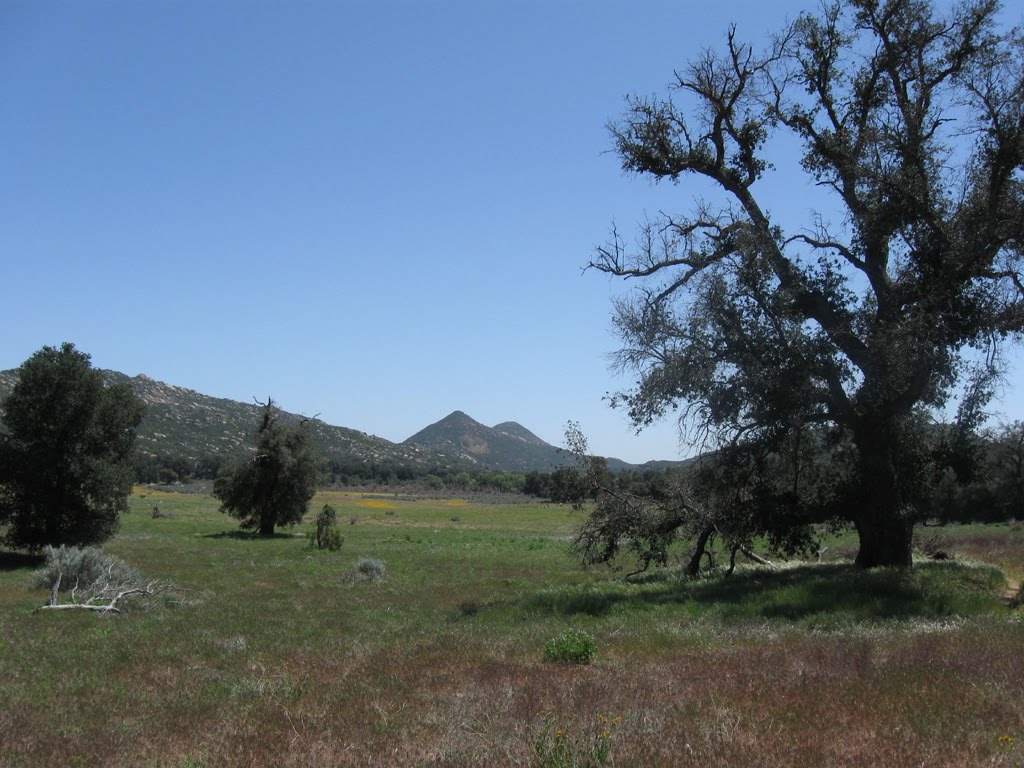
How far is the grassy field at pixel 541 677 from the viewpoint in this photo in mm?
6387

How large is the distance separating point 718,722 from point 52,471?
2921 cm

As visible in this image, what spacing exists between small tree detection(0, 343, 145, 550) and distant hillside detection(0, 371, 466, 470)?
3916 inches

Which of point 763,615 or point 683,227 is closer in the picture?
point 763,615

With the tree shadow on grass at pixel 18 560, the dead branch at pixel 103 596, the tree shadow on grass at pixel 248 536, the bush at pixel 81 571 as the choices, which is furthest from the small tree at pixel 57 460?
the tree shadow on grass at pixel 248 536

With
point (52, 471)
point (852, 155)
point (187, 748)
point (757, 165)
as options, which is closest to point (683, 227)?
point (757, 165)

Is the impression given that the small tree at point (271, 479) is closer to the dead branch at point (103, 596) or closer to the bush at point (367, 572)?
the bush at point (367, 572)

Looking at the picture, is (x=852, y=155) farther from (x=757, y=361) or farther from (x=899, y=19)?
(x=757, y=361)

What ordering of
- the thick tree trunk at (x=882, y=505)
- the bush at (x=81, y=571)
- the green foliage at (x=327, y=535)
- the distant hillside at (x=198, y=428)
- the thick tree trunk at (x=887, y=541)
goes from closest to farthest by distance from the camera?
the thick tree trunk at (x=882, y=505) → the thick tree trunk at (x=887, y=541) → the bush at (x=81, y=571) → the green foliage at (x=327, y=535) → the distant hillside at (x=198, y=428)

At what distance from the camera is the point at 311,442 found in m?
51.8

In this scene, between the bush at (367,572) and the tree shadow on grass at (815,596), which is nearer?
the tree shadow on grass at (815,596)

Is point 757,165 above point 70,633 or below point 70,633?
above

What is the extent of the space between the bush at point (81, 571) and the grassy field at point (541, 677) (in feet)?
2.00

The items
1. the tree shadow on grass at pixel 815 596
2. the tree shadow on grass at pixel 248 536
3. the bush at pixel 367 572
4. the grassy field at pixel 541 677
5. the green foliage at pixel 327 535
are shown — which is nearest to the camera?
the grassy field at pixel 541 677

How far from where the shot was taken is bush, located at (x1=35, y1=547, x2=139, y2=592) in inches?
761
